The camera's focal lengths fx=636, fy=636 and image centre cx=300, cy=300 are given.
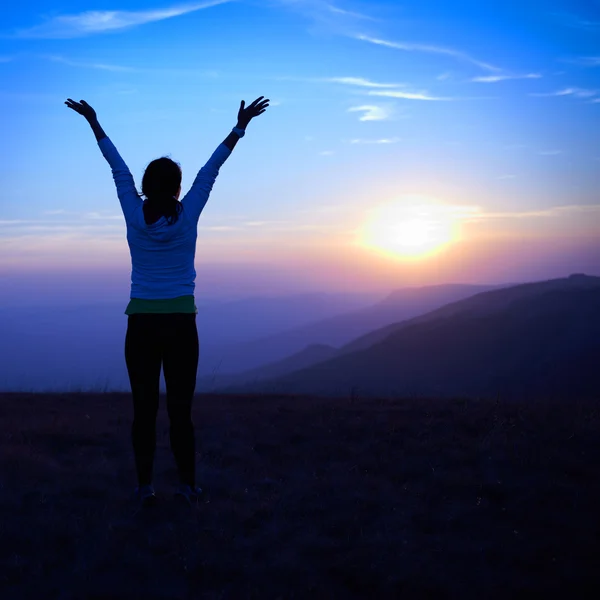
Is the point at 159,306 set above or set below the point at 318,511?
above

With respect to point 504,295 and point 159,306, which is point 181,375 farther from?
point 504,295

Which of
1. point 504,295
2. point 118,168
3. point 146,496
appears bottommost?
point 146,496

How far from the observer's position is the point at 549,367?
4309 cm

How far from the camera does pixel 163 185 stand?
14.9 ft

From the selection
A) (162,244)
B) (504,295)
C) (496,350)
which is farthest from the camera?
(504,295)

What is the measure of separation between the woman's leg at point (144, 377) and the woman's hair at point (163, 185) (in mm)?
776

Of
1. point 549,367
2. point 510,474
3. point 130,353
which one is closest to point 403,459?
point 510,474

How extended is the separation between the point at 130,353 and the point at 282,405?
4589 mm

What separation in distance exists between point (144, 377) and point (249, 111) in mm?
2196

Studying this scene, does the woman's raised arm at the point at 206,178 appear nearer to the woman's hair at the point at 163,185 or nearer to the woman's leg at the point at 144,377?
the woman's hair at the point at 163,185

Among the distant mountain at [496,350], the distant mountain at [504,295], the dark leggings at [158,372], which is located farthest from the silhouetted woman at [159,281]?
the distant mountain at [504,295]

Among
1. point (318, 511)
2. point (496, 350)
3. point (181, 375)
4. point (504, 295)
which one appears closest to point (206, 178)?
point (181, 375)

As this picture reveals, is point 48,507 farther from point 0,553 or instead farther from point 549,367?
point 549,367

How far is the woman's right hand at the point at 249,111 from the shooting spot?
16.1 ft
